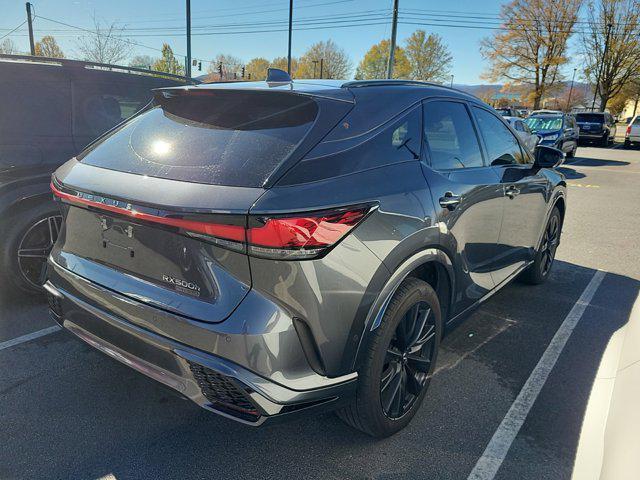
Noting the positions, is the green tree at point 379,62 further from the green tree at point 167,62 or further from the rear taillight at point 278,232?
the rear taillight at point 278,232

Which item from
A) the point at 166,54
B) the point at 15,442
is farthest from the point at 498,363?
the point at 166,54

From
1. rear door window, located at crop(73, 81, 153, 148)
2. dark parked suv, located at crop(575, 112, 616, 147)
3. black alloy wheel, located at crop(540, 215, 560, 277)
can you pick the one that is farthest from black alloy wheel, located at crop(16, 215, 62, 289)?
dark parked suv, located at crop(575, 112, 616, 147)

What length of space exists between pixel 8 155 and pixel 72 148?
467 mm

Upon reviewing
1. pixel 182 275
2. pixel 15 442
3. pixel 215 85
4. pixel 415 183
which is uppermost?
pixel 215 85

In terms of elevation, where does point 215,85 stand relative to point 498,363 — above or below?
above

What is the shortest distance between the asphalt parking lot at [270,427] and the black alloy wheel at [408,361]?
0.64 ft

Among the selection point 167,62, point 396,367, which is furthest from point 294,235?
point 167,62

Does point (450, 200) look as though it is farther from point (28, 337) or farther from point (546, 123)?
point (546, 123)

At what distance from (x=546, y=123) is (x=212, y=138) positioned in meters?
18.4

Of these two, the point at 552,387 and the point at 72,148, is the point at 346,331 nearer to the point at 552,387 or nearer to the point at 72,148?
the point at 552,387

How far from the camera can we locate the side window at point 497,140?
3.43m

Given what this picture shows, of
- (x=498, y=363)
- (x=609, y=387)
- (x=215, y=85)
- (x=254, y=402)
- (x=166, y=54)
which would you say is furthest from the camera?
(x=166, y=54)

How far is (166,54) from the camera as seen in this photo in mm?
51000

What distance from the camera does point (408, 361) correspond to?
2.58 meters
